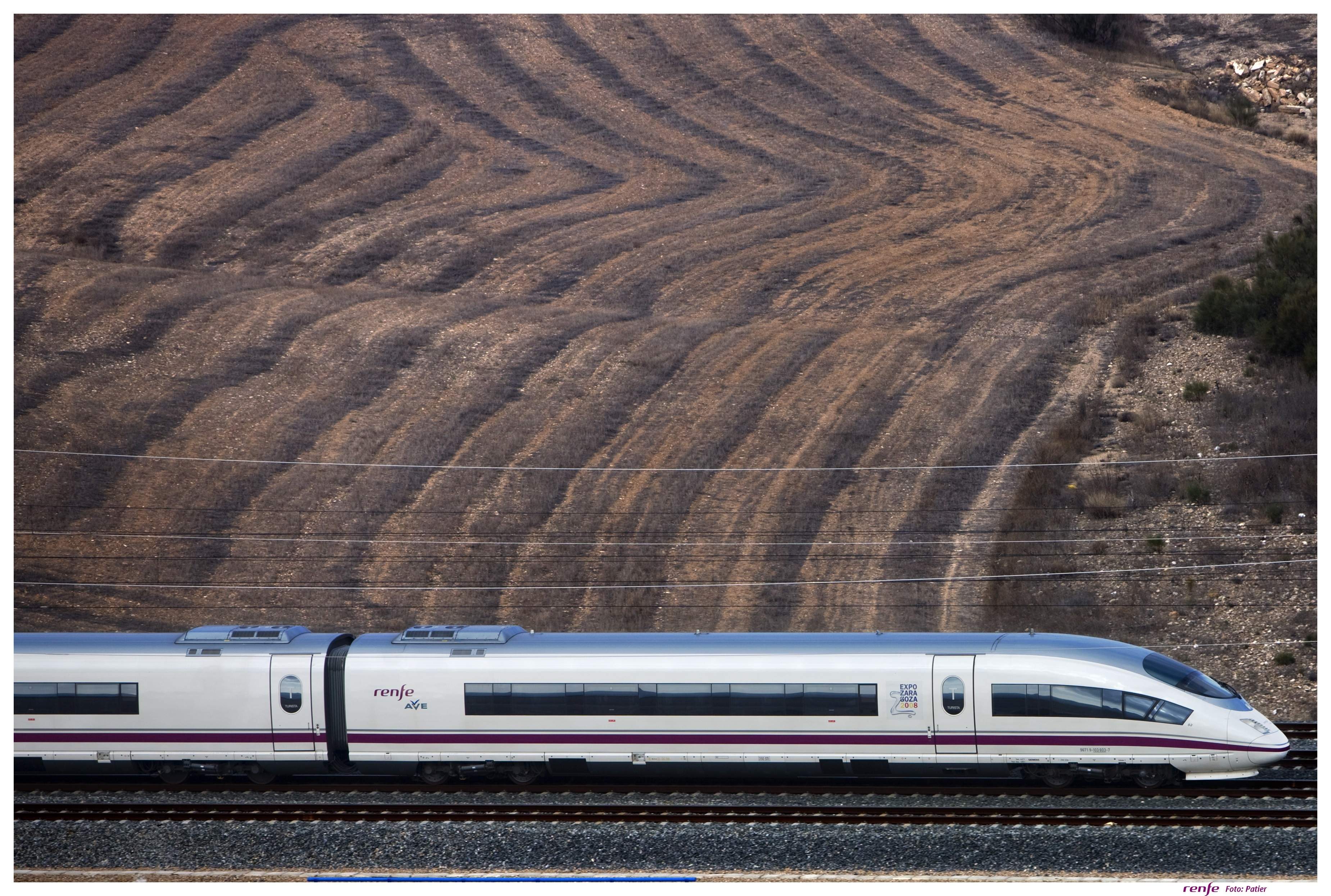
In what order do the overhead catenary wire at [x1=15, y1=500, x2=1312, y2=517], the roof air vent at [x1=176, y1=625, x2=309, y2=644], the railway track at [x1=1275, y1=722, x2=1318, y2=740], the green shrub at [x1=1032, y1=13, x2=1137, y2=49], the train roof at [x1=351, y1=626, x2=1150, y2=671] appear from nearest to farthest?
the train roof at [x1=351, y1=626, x2=1150, y2=671], the roof air vent at [x1=176, y1=625, x2=309, y2=644], the railway track at [x1=1275, y1=722, x2=1318, y2=740], the overhead catenary wire at [x1=15, y1=500, x2=1312, y2=517], the green shrub at [x1=1032, y1=13, x2=1137, y2=49]

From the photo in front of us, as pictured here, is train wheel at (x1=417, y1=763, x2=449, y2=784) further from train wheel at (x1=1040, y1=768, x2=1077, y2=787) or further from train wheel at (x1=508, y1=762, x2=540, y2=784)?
train wheel at (x1=1040, y1=768, x2=1077, y2=787)

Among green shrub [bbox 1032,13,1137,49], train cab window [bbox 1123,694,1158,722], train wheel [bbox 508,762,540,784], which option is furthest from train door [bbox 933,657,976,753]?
green shrub [bbox 1032,13,1137,49]

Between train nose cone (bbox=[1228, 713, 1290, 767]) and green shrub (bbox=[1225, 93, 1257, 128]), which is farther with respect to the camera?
green shrub (bbox=[1225, 93, 1257, 128])

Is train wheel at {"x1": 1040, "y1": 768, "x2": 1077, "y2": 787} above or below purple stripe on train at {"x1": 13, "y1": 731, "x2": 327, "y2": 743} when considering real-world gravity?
above

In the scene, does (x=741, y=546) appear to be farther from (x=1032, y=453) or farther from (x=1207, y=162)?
(x=1207, y=162)

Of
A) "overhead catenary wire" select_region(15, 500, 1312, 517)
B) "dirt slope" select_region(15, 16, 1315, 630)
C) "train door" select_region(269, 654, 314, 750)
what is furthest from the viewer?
"overhead catenary wire" select_region(15, 500, 1312, 517)

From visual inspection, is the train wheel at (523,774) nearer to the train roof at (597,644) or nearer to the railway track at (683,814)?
the railway track at (683,814)

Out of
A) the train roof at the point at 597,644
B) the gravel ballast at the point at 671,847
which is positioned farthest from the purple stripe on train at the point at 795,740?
the gravel ballast at the point at 671,847
